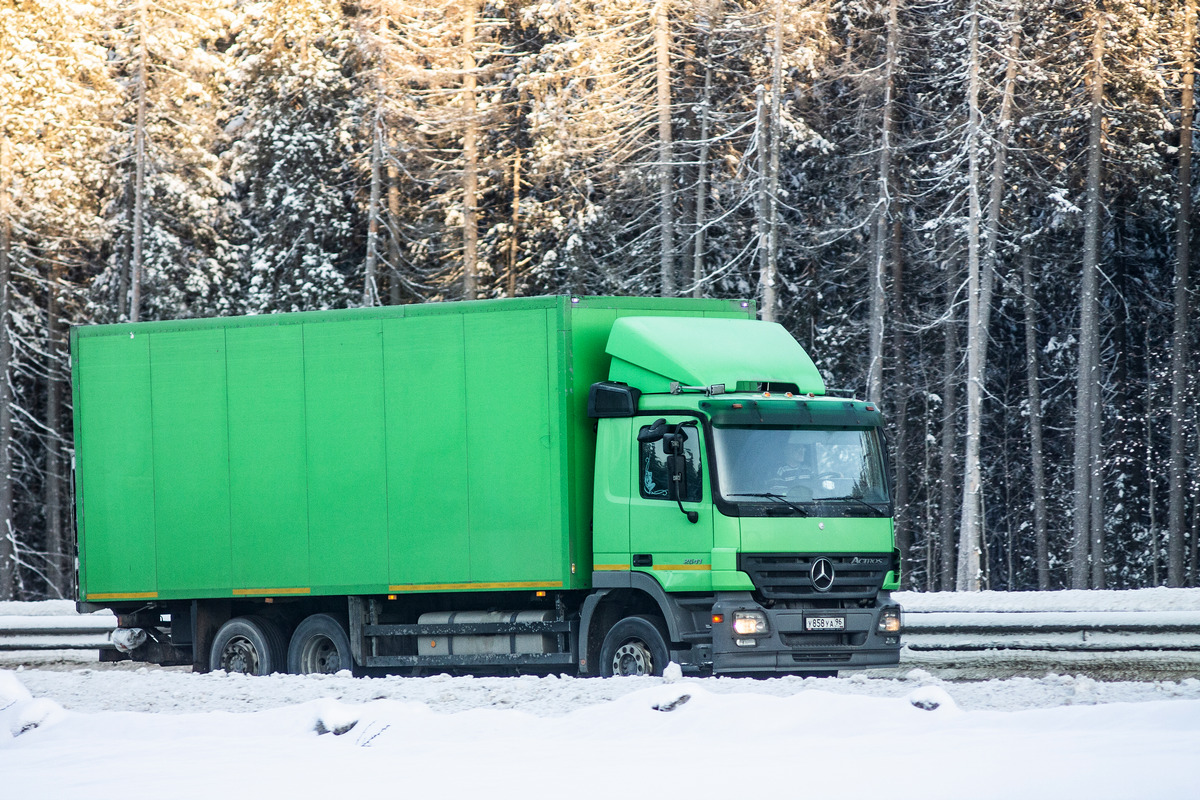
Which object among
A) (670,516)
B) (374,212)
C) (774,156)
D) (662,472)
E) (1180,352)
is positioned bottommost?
(670,516)

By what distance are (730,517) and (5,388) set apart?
97.7 ft

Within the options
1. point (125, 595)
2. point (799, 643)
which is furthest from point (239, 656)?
point (799, 643)

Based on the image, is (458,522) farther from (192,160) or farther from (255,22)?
(255,22)

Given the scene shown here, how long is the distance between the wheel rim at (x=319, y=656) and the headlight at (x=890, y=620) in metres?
5.60

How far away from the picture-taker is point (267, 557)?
52.6 feet

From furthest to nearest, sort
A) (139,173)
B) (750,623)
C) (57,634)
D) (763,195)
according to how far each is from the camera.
Result: (139,173) < (763,195) < (57,634) < (750,623)

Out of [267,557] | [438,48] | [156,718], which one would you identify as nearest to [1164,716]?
[156,718]

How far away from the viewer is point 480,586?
585 inches

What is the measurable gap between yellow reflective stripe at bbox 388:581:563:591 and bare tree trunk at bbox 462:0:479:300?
21226 millimetres

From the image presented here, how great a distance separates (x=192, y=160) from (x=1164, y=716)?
112 ft

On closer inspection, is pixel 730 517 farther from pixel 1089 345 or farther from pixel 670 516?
pixel 1089 345

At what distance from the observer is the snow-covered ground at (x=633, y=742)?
8.27 m

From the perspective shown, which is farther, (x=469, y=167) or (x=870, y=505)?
(x=469, y=167)

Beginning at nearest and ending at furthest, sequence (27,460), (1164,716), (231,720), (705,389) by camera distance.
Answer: (1164,716), (231,720), (705,389), (27,460)
